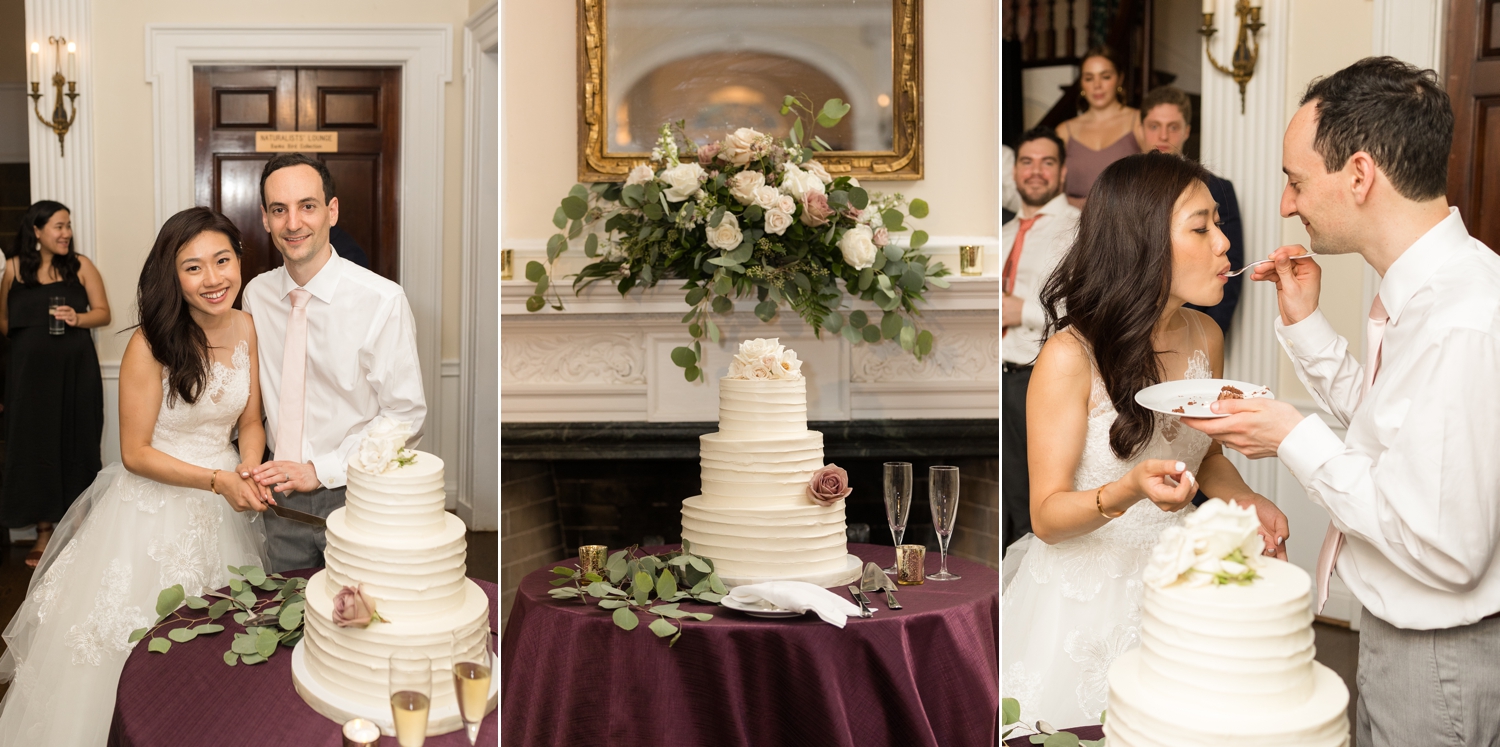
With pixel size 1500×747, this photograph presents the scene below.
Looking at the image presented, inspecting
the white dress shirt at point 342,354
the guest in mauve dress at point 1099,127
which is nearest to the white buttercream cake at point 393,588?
the white dress shirt at point 342,354

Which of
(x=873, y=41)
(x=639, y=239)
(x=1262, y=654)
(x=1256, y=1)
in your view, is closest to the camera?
(x=1262, y=654)

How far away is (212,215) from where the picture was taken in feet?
3.65

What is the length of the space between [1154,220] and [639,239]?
3.08 ft

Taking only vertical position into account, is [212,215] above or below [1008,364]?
above

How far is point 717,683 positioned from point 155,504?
2.53ft

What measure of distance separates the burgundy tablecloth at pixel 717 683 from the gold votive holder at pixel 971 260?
1119 mm

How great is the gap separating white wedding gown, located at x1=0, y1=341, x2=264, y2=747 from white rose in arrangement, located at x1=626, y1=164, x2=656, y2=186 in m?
0.88

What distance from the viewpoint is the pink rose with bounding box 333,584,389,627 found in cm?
95

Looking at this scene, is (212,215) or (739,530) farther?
(739,530)

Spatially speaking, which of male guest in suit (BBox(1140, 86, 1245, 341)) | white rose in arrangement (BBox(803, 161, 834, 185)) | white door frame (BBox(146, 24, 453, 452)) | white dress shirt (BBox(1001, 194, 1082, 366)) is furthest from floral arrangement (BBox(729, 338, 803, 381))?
male guest in suit (BBox(1140, 86, 1245, 341))

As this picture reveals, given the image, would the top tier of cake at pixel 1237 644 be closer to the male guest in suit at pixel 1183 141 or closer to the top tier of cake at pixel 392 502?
the top tier of cake at pixel 392 502

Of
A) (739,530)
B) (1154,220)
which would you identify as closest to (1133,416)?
(1154,220)

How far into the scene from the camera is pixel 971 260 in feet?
7.77

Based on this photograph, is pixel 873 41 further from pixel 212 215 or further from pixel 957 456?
pixel 212 215
